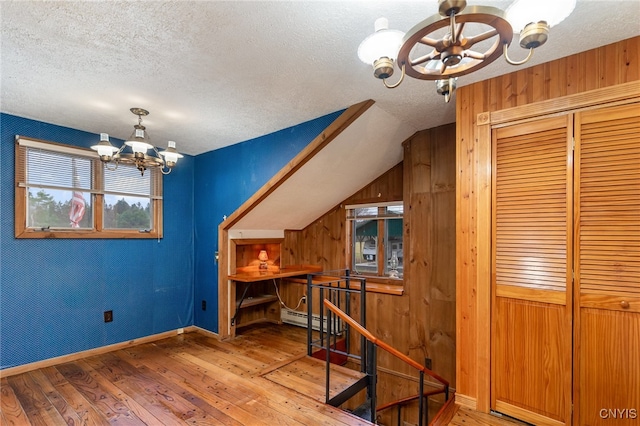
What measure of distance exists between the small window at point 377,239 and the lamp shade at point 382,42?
3102 millimetres

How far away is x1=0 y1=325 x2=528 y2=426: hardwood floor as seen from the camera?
7.81 ft

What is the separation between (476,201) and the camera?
235 cm

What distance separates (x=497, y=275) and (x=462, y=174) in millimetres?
807

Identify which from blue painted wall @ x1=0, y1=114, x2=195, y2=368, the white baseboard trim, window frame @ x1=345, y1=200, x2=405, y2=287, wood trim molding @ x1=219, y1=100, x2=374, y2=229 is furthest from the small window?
the white baseboard trim

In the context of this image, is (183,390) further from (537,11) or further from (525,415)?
(537,11)

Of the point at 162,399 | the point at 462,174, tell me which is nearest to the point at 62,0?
the point at 462,174

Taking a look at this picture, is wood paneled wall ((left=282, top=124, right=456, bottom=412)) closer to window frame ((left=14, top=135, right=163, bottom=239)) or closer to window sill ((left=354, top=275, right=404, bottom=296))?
window sill ((left=354, top=275, right=404, bottom=296))

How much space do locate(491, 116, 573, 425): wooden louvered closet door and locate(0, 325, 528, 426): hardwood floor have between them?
32 cm

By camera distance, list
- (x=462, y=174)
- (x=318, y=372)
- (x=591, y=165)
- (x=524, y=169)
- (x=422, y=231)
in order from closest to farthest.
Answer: (x=591, y=165) → (x=524, y=169) → (x=462, y=174) → (x=318, y=372) → (x=422, y=231)

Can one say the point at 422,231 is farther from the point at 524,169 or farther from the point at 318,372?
the point at 318,372

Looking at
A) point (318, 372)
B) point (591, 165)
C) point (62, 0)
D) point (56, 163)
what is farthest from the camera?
point (56, 163)

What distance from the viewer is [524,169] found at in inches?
86.9

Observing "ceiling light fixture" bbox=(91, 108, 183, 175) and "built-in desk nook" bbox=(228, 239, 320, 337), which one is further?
"built-in desk nook" bbox=(228, 239, 320, 337)

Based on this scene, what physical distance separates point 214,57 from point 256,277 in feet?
8.82
